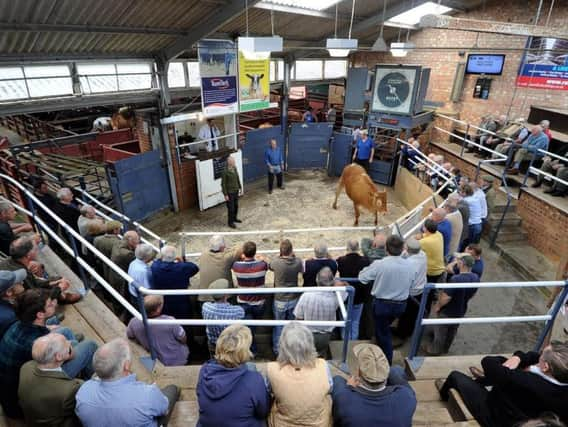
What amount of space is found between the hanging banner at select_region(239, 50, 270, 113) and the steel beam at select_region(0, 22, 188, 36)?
6.59 feet

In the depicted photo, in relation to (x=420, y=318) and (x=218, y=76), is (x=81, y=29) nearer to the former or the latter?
(x=218, y=76)

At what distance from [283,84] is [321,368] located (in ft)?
33.2

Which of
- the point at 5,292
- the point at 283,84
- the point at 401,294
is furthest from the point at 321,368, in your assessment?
the point at 283,84

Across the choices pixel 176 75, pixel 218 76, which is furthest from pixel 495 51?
pixel 176 75

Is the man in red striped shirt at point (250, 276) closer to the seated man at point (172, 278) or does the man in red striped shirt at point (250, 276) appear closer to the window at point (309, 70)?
the seated man at point (172, 278)

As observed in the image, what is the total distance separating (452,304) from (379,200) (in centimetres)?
420

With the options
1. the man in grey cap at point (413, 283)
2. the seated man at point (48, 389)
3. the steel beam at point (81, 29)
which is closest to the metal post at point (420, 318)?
the man in grey cap at point (413, 283)

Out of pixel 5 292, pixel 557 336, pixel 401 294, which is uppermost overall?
pixel 5 292

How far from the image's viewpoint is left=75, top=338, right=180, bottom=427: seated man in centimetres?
187

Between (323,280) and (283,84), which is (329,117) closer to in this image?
(283,84)

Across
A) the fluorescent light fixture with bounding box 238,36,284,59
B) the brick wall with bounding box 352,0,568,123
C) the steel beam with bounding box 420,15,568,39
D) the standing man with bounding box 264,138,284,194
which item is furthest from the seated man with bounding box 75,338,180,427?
the brick wall with bounding box 352,0,568,123

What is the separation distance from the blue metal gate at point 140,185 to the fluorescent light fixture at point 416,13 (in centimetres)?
804

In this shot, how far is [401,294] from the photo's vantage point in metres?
3.19

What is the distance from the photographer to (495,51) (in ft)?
33.2
